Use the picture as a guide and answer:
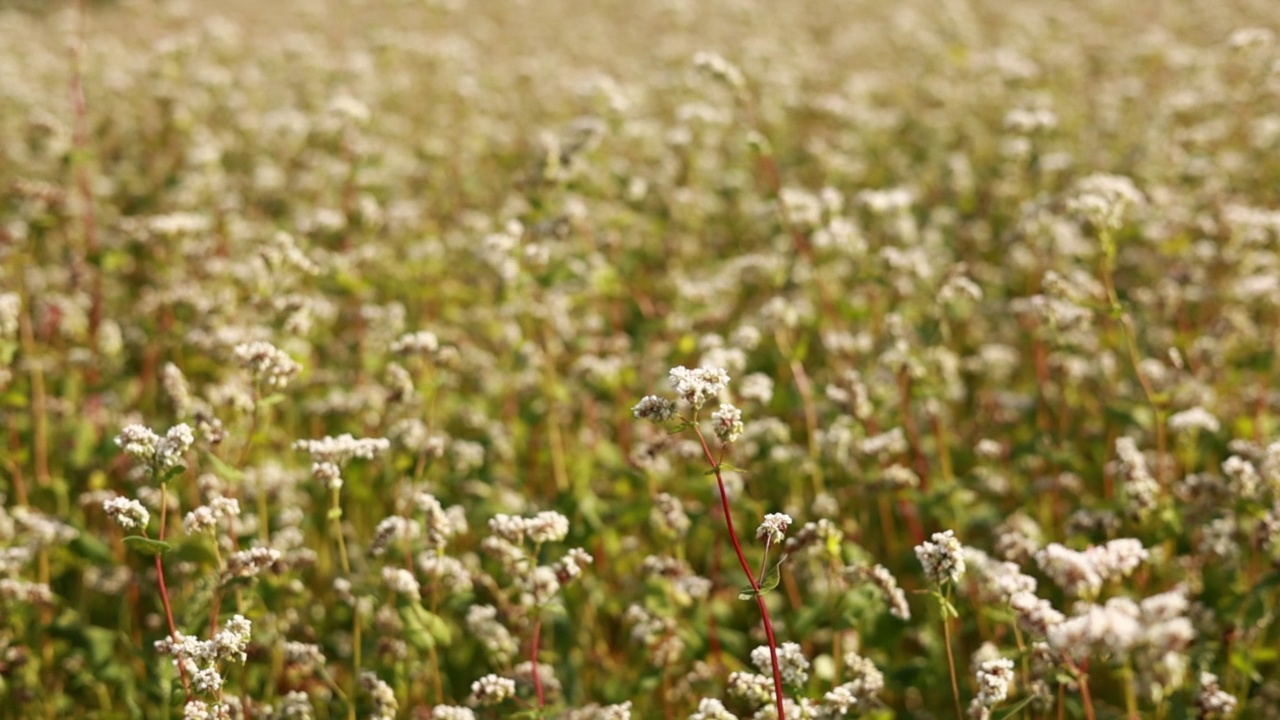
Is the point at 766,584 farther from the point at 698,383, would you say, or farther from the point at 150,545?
the point at 150,545

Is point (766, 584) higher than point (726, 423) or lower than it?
lower

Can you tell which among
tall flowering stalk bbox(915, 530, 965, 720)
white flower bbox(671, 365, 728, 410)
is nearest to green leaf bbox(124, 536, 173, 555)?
white flower bbox(671, 365, 728, 410)

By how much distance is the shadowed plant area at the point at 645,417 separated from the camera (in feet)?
14.5

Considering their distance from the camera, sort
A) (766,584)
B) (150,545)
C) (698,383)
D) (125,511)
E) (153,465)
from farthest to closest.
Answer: (153,465)
(125,511)
(150,545)
(698,383)
(766,584)

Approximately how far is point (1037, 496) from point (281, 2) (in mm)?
25295

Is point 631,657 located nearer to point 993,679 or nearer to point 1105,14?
point 993,679

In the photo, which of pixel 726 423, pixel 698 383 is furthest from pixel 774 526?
pixel 698 383

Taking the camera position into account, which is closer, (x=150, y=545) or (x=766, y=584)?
(x=766, y=584)

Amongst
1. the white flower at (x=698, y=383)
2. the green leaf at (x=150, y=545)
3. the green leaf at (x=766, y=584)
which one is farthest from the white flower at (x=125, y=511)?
the green leaf at (x=766, y=584)

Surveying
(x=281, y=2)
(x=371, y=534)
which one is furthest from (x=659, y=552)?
(x=281, y=2)

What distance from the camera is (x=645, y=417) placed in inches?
139

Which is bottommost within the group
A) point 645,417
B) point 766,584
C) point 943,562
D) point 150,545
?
point 766,584

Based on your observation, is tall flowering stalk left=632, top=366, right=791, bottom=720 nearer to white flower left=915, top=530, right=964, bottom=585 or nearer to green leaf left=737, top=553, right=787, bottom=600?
green leaf left=737, top=553, right=787, bottom=600

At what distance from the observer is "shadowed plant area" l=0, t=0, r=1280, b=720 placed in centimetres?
441
